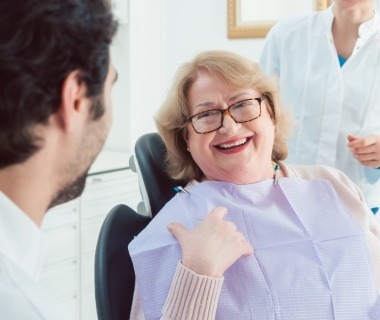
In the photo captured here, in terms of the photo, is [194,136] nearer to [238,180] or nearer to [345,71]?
[238,180]

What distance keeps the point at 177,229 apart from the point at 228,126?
0.32 meters

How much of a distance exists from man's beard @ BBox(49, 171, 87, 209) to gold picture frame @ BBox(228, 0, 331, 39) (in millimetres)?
2357

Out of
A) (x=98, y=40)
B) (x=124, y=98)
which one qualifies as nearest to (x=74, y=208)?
(x=124, y=98)

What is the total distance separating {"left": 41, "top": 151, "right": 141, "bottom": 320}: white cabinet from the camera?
2.55 m

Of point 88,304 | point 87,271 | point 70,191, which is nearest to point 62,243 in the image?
point 87,271

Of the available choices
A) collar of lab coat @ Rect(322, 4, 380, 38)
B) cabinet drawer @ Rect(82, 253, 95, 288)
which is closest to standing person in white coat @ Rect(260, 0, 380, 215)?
collar of lab coat @ Rect(322, 4, 380, 38)

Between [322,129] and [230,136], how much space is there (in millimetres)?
515

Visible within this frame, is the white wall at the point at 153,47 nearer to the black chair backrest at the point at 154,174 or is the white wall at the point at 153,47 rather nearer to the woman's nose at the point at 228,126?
the black chair backrest at the point at 154,174

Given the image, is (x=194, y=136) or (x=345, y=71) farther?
(x=345, y=71)

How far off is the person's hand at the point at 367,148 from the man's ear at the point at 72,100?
→ 42.4 inches

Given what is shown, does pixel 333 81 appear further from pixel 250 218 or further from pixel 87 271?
pixel 87 271

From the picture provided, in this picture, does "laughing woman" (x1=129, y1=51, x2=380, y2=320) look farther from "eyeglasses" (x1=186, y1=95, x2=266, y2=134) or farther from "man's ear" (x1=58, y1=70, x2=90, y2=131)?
"man's ear" (x1=58, y1=70, x2=90, y2=131)

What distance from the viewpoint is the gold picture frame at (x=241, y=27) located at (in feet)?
10.0

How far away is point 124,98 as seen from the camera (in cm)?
328
